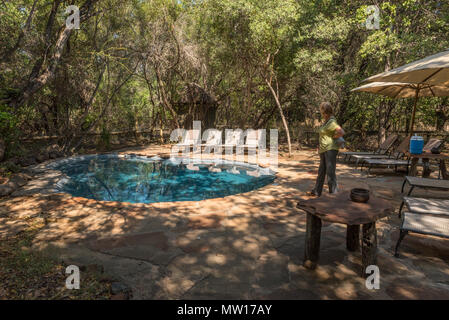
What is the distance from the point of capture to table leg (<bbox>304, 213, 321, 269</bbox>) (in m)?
2.51

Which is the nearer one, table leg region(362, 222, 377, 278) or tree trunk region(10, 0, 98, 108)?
table leg region(362, 222, 377, 278)

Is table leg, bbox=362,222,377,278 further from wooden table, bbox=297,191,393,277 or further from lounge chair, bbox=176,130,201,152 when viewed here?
lounge chair, bbox=176,130,201,152

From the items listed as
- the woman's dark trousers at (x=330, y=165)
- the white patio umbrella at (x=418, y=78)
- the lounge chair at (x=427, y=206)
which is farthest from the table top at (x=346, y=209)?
the white patio umbrella at (x=418, y=78)

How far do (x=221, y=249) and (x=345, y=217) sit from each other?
1401 mm

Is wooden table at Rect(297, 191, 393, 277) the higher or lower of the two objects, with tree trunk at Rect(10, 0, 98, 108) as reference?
lower

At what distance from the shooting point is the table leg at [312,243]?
2.51 meters

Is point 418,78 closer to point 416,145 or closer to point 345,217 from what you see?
point 416,145

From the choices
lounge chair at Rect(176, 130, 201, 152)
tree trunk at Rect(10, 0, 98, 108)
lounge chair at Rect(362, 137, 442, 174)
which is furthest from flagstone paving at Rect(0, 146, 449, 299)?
lounge chair at Rect(176, 130, 201, 152)

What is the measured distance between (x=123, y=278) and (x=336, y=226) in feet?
8.89

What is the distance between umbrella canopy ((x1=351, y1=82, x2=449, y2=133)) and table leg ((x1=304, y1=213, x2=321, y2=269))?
498 centimetres

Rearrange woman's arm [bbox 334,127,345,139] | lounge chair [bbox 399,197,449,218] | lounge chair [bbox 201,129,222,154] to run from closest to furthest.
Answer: lounge chair [bbox 399,197,449,218]
woman's arm [bbox 334,127,345,139]
lounge chair [bbox 201,129,222,154]

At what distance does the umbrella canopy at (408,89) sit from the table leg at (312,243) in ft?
16.3

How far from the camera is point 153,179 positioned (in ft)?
27.0
